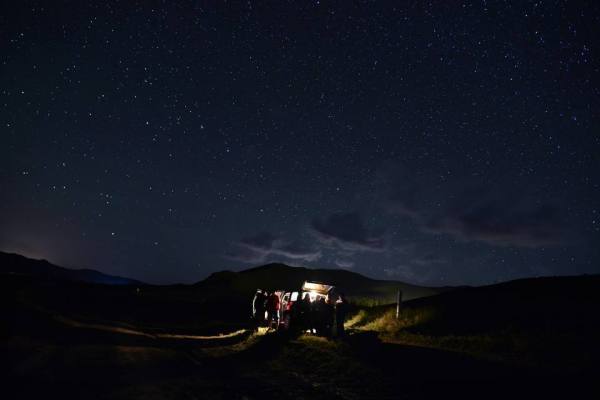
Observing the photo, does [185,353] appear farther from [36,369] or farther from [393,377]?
[393,377]

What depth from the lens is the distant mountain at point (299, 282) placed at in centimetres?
10662

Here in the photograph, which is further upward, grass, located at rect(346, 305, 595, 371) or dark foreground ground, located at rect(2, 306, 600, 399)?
grass, located at rect(346, 305, 595, 371)

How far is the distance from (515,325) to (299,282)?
109 meters

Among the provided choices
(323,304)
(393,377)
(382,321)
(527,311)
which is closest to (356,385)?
(393,377)

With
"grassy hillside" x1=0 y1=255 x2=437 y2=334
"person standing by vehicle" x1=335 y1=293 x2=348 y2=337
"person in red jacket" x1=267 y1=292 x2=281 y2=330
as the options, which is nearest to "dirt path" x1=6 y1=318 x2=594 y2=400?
"person standing by vehicle" x1=335 y1=293 x2=348 y2=337

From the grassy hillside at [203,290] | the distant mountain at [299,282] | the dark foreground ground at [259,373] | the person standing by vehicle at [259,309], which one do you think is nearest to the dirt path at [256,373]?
the dark foreground ground at [259,373]

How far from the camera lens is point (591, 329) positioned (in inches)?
668

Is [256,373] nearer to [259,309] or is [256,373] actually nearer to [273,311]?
[273,311]

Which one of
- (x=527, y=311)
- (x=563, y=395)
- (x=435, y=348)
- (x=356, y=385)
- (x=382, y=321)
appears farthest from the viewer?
(x=382, y=321)

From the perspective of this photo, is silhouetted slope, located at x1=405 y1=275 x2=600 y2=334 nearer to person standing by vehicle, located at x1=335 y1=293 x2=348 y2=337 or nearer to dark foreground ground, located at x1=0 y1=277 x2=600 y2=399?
dark foreground ground, located at x1=0 y1=277 x2=600 y2=399

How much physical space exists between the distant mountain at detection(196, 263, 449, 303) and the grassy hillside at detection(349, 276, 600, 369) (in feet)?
240

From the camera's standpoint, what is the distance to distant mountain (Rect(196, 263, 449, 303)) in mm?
106625

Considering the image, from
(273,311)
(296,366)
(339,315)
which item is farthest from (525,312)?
(296,366)

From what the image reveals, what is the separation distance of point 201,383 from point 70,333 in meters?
9.73
